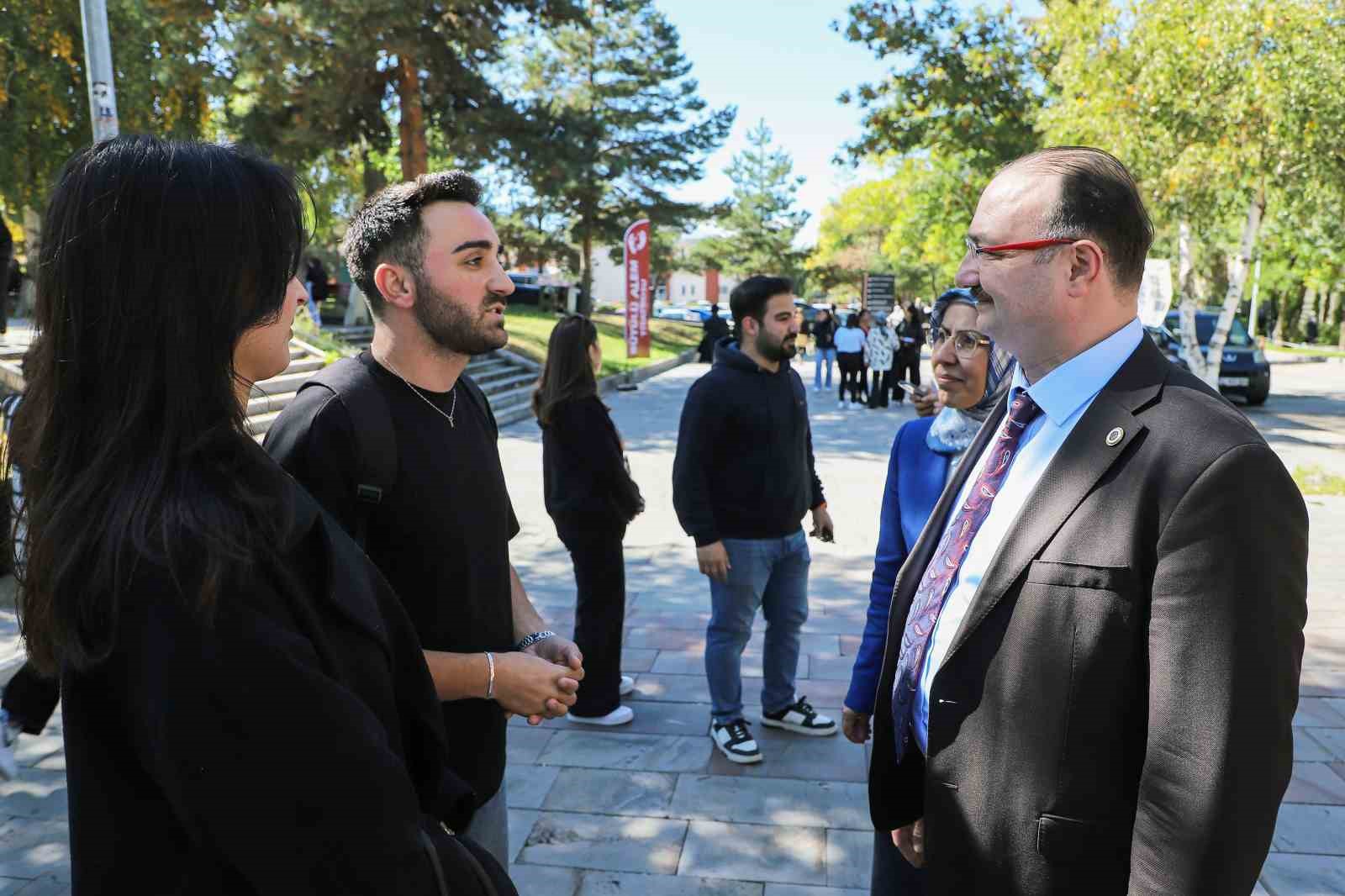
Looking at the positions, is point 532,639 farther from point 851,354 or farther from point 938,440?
point 851,354

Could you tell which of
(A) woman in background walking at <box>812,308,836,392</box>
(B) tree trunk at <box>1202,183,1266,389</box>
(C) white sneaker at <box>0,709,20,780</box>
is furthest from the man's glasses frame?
(A) woman in background walking at <box>812,308,836,392</box>

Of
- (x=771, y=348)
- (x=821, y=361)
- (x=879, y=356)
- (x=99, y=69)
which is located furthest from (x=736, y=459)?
(x=821, y=361)

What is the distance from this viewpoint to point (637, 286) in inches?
929

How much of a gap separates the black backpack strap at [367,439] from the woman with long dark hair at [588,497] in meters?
2.37

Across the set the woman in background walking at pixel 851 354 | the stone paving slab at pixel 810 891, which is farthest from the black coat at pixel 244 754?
the woman in background walking at pixel 851 354

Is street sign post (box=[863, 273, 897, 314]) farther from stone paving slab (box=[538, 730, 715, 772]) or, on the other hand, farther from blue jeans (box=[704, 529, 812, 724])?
stone paving slab (box=[538, 730, 715, 772])

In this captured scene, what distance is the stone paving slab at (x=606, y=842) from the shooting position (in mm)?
3389

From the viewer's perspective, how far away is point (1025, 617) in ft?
5.33

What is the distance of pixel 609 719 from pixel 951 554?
2981 millimetres

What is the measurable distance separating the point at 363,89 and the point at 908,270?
172 ft

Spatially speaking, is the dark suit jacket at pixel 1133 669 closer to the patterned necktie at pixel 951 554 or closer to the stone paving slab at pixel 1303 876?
the patterned necktie at pixel 951 554

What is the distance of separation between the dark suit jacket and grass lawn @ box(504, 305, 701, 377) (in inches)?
549

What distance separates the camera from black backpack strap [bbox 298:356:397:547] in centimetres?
207

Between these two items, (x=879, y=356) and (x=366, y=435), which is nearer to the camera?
(x=366, y=435)
